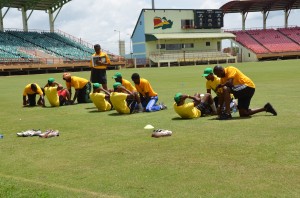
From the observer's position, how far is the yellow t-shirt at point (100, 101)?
1210cm

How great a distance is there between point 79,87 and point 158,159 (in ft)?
29.6


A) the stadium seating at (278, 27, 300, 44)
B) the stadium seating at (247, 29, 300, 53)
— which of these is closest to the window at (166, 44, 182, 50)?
the stadium seating at (247, 29, 300, 53)

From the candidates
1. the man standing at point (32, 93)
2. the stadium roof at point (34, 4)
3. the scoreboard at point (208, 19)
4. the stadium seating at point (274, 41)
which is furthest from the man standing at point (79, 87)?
the stadium seating at point (274, 41)

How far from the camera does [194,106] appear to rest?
1029 cm

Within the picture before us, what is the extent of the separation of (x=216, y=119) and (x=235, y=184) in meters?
4.90

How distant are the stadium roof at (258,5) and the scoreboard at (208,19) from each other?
350 centimetres

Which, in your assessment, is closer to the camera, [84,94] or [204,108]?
[204,108]

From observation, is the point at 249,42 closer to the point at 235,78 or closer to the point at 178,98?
the point at 235,78

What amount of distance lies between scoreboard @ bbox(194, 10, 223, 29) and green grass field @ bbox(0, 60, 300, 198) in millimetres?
58768

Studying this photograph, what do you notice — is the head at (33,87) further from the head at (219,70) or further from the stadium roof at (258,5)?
the stadium roof at (258,5)

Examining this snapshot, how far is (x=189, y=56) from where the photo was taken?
62.2 m

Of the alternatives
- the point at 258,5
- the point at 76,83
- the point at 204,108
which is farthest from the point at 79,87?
the point at 258,5

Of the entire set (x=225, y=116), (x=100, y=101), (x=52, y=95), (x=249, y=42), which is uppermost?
(x=249, y=42)

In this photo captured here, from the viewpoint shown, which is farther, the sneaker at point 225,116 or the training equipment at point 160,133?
the sneaker at point 225,116
